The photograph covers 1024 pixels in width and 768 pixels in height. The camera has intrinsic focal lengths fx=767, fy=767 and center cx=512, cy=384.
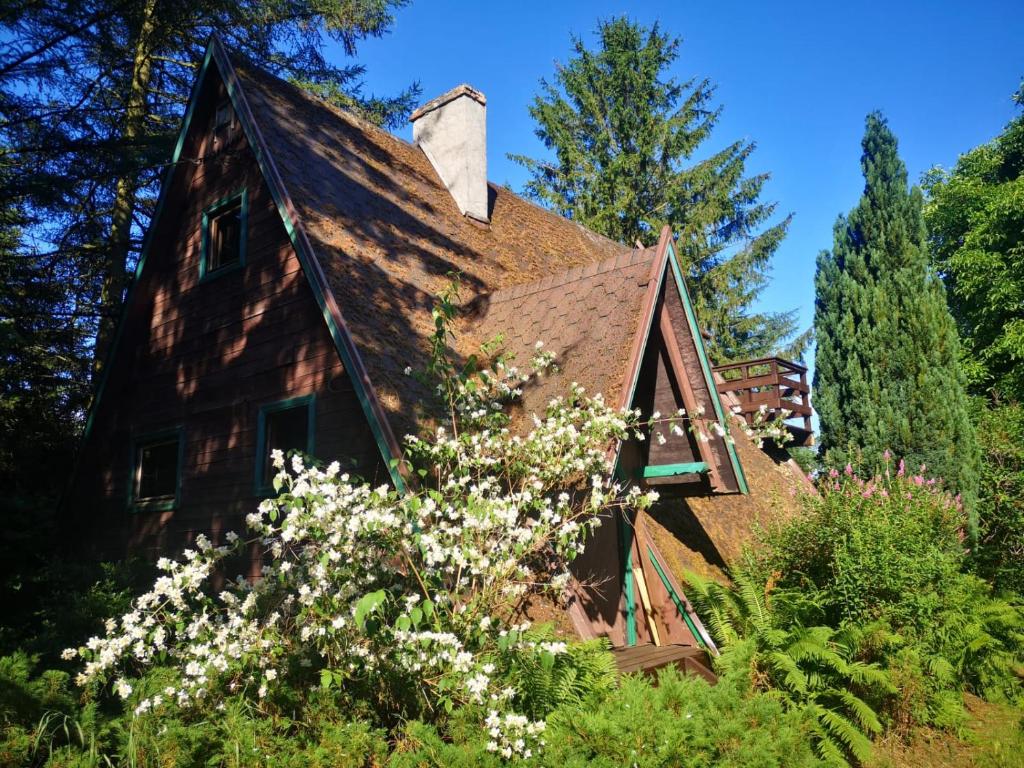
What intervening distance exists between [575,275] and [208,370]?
499cm

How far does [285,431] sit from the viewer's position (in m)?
9.14

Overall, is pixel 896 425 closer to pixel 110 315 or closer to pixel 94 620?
pixel 94 620

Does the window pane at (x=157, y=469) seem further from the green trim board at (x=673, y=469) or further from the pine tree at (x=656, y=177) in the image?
the pine tree at (x=656, y=177)

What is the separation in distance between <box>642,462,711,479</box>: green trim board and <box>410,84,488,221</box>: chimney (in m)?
5.64

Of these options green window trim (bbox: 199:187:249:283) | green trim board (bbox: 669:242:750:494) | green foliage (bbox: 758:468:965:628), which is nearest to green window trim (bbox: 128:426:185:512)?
green window trim (bbox: 199:187:249:283)

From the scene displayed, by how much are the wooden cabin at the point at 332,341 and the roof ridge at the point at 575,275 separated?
4 cm

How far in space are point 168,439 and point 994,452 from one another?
16531 mm

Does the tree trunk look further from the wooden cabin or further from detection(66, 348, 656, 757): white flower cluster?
detection(66, 348, 656, 757): white flower cluster

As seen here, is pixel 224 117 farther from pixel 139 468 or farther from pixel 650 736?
pixel 650 736

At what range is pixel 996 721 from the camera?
360 inches

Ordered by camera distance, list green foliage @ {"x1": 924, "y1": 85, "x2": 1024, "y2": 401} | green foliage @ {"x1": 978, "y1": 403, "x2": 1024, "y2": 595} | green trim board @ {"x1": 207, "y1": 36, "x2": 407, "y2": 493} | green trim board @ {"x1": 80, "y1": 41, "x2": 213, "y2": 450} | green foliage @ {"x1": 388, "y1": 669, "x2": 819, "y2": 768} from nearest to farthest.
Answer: green foliage @ {"x1": 388, "y1": 669, "x2": 819, "y2": 768} < green trim board @ {"x1": 207, "y1": 36, "x2": 407, "y2": 493} < green trim board @ {"x1": 80, "y1": 41, "x2": 213, "y2": 450} < green foliage @ {"x1": 978, "y1": 403, "x2": 1024, "y2": 595} < green foliage @ {"x1": 924, "y1": 85, "x2": 1024, "y2": 401}

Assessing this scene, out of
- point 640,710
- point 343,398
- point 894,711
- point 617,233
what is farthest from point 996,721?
point 617,233

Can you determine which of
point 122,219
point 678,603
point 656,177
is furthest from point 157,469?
point 656,177

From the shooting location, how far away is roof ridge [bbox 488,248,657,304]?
8.89 m
